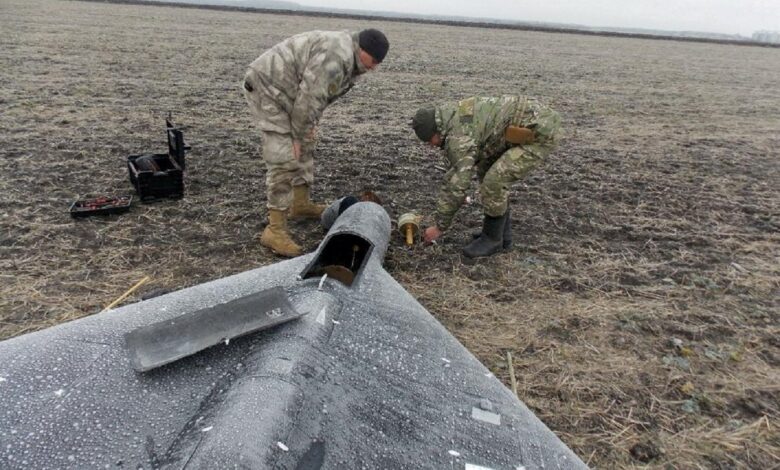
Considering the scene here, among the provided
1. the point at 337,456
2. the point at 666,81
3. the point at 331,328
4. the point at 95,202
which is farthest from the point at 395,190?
the point at 666,81

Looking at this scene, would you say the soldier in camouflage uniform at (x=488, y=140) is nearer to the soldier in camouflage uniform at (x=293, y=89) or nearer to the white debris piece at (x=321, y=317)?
the soldier in camouflage uniform at (x=293, y=89)

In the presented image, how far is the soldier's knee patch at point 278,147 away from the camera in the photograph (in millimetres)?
4578

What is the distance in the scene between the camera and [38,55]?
43.5ft

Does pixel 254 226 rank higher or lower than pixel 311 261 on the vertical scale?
lower

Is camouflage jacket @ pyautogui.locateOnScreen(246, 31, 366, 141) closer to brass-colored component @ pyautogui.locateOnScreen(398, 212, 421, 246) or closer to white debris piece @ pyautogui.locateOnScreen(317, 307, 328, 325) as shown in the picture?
brass-colored component @ pyautogui.locateOnScreen(398, 212, 421, 246)

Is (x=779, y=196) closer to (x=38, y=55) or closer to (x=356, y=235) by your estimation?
(x=356, y=235)

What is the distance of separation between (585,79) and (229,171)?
15205mm

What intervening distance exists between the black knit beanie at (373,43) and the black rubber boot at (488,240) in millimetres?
1834

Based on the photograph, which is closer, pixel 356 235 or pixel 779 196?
pixel 356 235

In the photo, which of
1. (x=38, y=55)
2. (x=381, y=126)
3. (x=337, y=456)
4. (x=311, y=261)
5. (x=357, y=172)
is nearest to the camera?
(x=337, y=456)

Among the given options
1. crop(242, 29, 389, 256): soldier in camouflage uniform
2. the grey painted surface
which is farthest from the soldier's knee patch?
the grey painted surface

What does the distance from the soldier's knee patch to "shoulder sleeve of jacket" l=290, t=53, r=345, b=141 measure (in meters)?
0.28

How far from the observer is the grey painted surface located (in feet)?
4.88

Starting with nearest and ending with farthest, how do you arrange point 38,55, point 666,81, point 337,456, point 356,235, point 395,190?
1. point 337,456
2. point 356,235
3. point 395,190
4. point 38,55
5. point 666,81
